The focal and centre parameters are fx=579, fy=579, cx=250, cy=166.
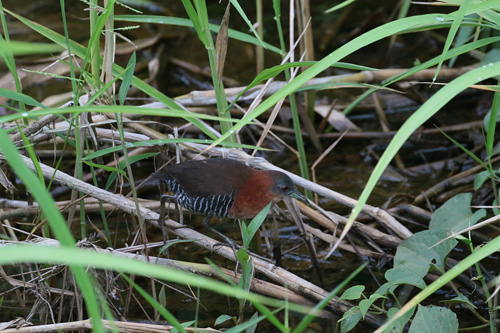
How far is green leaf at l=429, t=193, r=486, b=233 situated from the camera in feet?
9.40

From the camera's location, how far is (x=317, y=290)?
270cm

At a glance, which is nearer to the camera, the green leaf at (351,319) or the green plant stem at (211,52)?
the green leaf at (351,319)

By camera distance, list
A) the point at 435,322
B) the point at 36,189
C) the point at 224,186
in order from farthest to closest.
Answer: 1. the point at 224,186
2. the point at 435,322
3. the point at 36,189

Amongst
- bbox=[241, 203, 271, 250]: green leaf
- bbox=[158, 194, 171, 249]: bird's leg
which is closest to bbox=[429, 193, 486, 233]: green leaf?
bbox=[241, 203, 271, 250]: green leaf

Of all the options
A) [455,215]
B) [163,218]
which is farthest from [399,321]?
[163,218]

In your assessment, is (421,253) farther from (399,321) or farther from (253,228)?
(253,228)

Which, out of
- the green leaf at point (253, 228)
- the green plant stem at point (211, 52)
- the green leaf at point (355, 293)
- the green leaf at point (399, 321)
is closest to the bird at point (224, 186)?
the green plant stem at point (211, 52)

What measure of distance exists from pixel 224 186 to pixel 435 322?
1.24 m

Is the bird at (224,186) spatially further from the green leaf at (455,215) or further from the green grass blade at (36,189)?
the green grass blade at (36,189)

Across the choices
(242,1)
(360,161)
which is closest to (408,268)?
(360,161)

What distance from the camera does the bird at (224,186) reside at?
2.96 meters

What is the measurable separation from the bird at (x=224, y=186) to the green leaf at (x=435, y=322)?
0.97 meters

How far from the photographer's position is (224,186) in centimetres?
302

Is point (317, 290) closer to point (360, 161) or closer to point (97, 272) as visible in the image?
point (97, 272)
